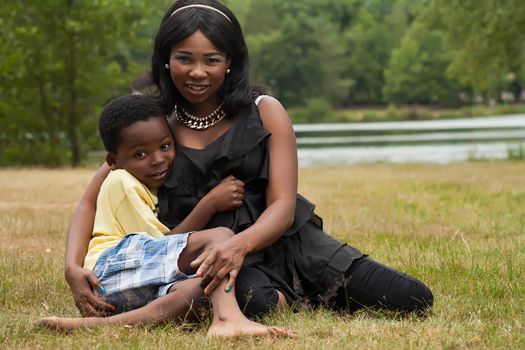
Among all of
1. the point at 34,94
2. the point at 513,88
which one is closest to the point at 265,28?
the point at 513,88

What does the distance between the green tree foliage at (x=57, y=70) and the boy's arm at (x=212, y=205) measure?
17150 mm

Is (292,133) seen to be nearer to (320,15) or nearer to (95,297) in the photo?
(95,297)

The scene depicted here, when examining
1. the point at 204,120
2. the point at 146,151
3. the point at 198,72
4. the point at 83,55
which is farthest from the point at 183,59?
the point at 83,55

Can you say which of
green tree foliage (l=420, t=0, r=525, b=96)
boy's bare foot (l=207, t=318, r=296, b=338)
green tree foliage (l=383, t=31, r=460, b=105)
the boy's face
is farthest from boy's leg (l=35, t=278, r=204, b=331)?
green tree foliage (l=383, t=31, r=460, b=105)

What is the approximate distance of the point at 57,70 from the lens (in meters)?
22.4

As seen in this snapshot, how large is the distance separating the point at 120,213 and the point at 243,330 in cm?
89

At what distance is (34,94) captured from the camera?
23.3 metres

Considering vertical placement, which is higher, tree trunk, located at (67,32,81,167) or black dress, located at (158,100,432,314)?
black dress, located at (158,100,432,314)

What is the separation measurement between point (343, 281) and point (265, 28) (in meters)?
85.5

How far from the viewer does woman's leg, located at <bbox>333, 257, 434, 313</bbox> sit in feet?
14.4

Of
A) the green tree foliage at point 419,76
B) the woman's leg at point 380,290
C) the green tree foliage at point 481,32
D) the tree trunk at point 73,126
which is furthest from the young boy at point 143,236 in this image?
the green tree foliage at point 419,76

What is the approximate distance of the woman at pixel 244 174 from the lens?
4.43 m

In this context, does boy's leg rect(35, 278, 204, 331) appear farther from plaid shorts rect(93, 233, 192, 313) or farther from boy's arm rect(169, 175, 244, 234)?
boy's arm rect(169, 175, 244, 234)

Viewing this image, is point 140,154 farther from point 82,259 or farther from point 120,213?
point 82,259
